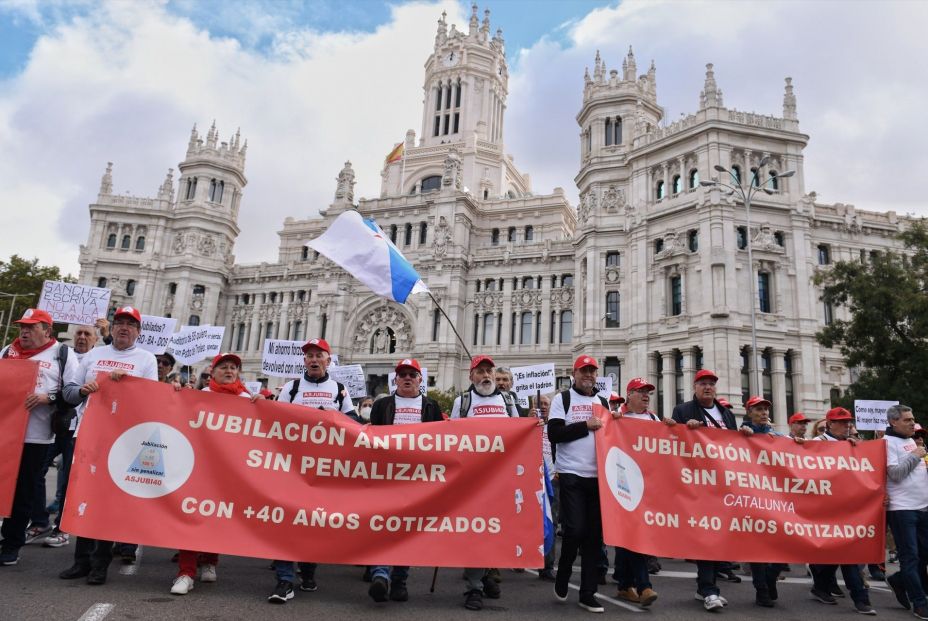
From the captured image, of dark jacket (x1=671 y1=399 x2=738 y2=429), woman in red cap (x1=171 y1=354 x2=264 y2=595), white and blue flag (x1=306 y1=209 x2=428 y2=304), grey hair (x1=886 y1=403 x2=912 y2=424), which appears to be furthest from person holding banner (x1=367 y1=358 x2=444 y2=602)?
grey hair (x1=886 y1=403 x2=912 y2=424)

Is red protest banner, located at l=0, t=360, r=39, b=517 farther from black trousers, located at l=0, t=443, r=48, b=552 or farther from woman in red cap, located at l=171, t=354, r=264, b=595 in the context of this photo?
woman in red cap, located at l=171, t=354, r=264, b=595

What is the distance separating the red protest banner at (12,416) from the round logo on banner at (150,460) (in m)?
1.38

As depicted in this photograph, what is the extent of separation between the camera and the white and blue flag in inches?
491

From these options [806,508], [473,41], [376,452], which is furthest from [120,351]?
[473,41]

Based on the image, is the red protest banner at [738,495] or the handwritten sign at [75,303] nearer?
the red protest banner at [738,495]

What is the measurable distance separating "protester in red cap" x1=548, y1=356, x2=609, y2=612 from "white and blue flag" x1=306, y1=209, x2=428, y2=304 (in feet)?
18.8

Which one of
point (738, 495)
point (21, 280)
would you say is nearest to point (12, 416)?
point (738, 495)

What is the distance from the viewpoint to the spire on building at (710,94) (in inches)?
1521

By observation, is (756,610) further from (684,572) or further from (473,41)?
(473,41)

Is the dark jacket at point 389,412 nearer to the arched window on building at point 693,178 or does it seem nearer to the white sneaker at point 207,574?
the white sneaker at point 207,574

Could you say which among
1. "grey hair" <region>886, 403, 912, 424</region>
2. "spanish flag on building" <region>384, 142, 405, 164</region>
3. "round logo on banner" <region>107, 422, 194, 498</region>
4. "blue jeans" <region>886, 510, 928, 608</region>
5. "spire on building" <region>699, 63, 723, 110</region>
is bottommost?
"blue jeans" <region>886, 510, 928, 608</region>

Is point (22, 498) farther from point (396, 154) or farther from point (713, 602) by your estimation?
point (396, 154)

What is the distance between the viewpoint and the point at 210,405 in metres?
7.07

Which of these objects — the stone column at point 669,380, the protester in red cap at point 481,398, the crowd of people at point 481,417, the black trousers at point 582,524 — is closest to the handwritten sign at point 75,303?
the crowd of people at point 481,417
